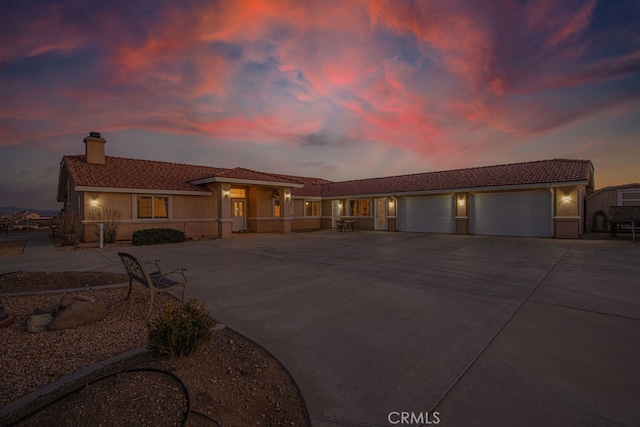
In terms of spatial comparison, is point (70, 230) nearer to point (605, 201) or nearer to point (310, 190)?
point (310, 190)

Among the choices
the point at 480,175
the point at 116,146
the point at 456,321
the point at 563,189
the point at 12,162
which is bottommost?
the point at 456,321

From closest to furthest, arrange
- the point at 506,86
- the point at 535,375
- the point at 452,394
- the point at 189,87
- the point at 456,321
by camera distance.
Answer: the point at 452,394
the point at 535,375
the point at 456,321
the point at 189,87
the point at 506,86

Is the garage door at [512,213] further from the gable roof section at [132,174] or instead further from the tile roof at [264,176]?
the gable roof section at [132,174]

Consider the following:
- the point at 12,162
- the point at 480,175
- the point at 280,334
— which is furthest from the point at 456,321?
the point at 12,162

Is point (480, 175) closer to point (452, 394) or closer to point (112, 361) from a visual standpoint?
point (452, 394)

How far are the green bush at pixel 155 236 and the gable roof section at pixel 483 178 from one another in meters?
14.3

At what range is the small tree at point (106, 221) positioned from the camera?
15156 mm

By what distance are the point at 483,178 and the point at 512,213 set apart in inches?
121

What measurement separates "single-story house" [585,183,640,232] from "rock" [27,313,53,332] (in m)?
27.5

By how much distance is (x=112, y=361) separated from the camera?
115 inches

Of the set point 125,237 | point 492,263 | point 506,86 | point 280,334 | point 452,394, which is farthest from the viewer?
point 125,237

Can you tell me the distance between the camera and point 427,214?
72.0 feet

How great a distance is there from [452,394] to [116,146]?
27690 mm

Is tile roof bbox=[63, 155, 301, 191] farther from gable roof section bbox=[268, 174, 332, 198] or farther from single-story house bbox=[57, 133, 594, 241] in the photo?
gable roof section bbox=[268, 174, 332, 198]
